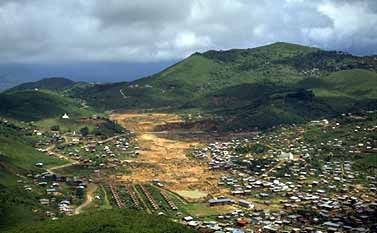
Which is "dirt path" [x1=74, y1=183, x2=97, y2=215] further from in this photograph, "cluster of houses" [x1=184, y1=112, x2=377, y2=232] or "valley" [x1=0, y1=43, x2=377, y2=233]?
"cluster of houses" [x1=184, y1=112, x2=377, y2=232]

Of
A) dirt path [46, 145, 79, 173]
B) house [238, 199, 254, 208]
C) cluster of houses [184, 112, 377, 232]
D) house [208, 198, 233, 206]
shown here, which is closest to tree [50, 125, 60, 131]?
dirt path [46, 145, 79, 173]

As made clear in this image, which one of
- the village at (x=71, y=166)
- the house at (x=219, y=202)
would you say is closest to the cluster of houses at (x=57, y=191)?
the village at (x=71, y=166)

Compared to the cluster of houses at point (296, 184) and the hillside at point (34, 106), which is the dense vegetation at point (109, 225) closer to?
the cluster of houses at point (296, 184)

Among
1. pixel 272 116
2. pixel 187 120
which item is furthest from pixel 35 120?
pixel 272 116

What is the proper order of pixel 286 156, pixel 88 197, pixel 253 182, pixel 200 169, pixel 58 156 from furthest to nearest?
pixel 58 156
pixel 286 156
pixel 200 169
pixel 253 182
pixel 88 197

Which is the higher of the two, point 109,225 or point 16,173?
point 16,173

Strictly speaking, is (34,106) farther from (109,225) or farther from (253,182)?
(109,225)

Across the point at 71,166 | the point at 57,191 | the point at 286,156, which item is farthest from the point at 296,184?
the point at 71,166

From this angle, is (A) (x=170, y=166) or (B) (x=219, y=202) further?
(A) (x=170, y=166)
